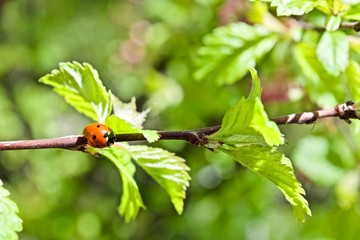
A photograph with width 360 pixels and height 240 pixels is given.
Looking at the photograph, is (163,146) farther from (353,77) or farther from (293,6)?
(293,6)

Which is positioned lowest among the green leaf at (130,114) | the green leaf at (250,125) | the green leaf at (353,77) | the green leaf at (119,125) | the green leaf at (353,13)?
the green leaf at (353,77)

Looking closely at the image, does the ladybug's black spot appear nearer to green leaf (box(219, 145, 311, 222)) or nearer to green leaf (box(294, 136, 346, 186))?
green leaf (box(219, 145, 311, 222))

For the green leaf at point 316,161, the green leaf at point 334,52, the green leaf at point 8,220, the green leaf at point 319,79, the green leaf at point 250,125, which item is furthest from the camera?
the green leaf at point 316,161

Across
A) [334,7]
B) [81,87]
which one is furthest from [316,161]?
[81,87]

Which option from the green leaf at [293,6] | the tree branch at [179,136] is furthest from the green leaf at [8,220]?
the green leaf at [293,6]

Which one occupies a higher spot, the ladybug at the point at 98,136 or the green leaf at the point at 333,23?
the green leaf at the point at 333,23

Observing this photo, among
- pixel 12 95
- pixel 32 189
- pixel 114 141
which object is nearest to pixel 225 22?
pixel 114 141

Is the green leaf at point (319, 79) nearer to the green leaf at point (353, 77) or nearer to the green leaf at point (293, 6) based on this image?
the green leaf at point (353, 77)

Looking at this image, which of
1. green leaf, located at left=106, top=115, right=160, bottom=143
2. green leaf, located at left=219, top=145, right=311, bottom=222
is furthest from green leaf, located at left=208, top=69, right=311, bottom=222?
green leaf, located at left=106, top=115, right=160, bottom=143
